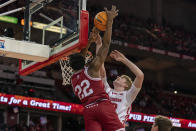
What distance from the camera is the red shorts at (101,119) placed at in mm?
4086

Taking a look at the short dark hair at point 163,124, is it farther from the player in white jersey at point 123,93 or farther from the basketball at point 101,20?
the basketball at point 101,20

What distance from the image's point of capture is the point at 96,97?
418 cm

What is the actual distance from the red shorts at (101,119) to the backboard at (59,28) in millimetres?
1488

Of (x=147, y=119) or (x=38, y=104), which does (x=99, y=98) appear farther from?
(x=147, y=119)

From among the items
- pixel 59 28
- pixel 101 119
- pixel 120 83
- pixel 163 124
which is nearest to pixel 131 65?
pixel 120 83

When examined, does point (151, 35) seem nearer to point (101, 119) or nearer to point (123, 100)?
point (123, 100)

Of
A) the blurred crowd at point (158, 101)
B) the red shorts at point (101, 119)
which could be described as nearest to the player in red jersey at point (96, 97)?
the red shorts at point (101, 119)

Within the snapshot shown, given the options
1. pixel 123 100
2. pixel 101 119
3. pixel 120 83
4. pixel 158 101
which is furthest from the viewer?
pixel 158 101

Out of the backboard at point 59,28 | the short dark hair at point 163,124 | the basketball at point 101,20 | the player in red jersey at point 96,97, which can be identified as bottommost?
the short dark hair at point 163,124


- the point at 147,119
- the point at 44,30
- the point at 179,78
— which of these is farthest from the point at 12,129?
the point at 179,78

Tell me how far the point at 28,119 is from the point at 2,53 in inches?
355

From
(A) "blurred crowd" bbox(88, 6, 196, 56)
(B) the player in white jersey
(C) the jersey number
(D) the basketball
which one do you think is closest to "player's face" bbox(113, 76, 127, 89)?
(B) the player in white jersey

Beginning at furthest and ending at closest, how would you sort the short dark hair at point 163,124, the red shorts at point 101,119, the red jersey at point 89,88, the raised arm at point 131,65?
the raised arm at point 131,65, the red jersey at point 89,88, the red shorts at point 101,119, the short dark hair at point 163,124

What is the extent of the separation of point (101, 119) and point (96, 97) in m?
0.25
